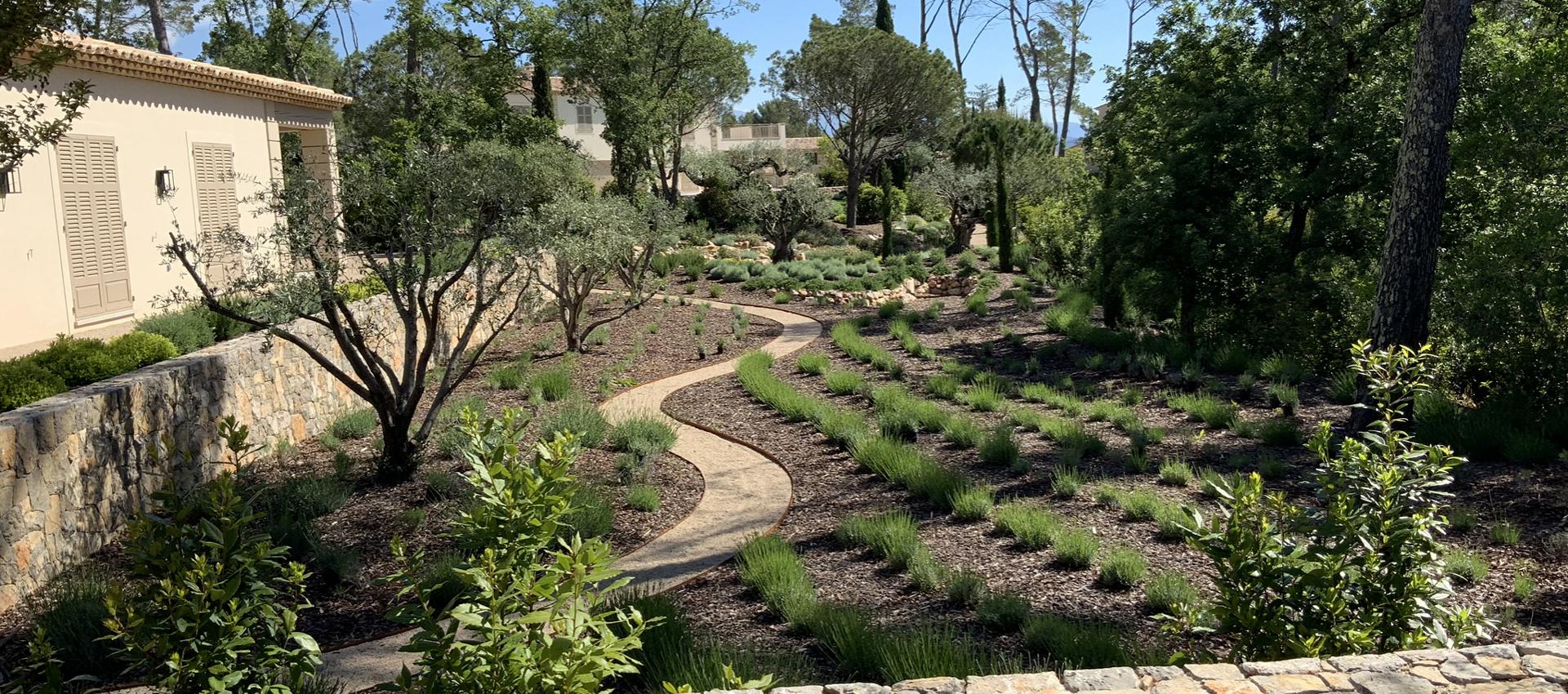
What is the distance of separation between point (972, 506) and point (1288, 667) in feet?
10.4

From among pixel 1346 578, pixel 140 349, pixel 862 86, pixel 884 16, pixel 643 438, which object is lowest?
pixel 643 438

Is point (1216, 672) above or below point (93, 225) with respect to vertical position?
below

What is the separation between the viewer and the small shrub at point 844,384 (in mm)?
11227

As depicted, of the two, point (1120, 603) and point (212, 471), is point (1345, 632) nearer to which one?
point (1120, 603)

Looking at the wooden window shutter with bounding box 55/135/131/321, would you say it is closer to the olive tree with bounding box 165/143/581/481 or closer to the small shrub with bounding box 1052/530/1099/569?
the olive tree with bounding box 165/143/581/481

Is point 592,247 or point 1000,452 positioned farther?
point 592,247

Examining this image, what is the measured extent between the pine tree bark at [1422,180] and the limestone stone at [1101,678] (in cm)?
605

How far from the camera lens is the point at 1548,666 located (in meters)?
3.68

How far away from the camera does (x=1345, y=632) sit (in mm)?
3871

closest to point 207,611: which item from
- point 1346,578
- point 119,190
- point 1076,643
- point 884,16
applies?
point 1076,643

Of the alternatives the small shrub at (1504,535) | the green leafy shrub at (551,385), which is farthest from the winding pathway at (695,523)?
the small shrub at (1504,535)

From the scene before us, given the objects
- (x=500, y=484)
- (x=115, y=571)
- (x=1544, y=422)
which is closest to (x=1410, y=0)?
(x=1544, y=422)

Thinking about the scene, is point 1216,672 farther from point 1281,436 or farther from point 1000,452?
point 1281,436

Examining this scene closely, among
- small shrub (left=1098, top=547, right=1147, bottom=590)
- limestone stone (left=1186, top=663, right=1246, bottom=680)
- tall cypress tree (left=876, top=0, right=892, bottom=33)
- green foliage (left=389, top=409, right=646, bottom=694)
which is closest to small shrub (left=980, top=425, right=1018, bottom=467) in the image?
small shrub (left=1098, top=547, right=1147, bottom=590)
